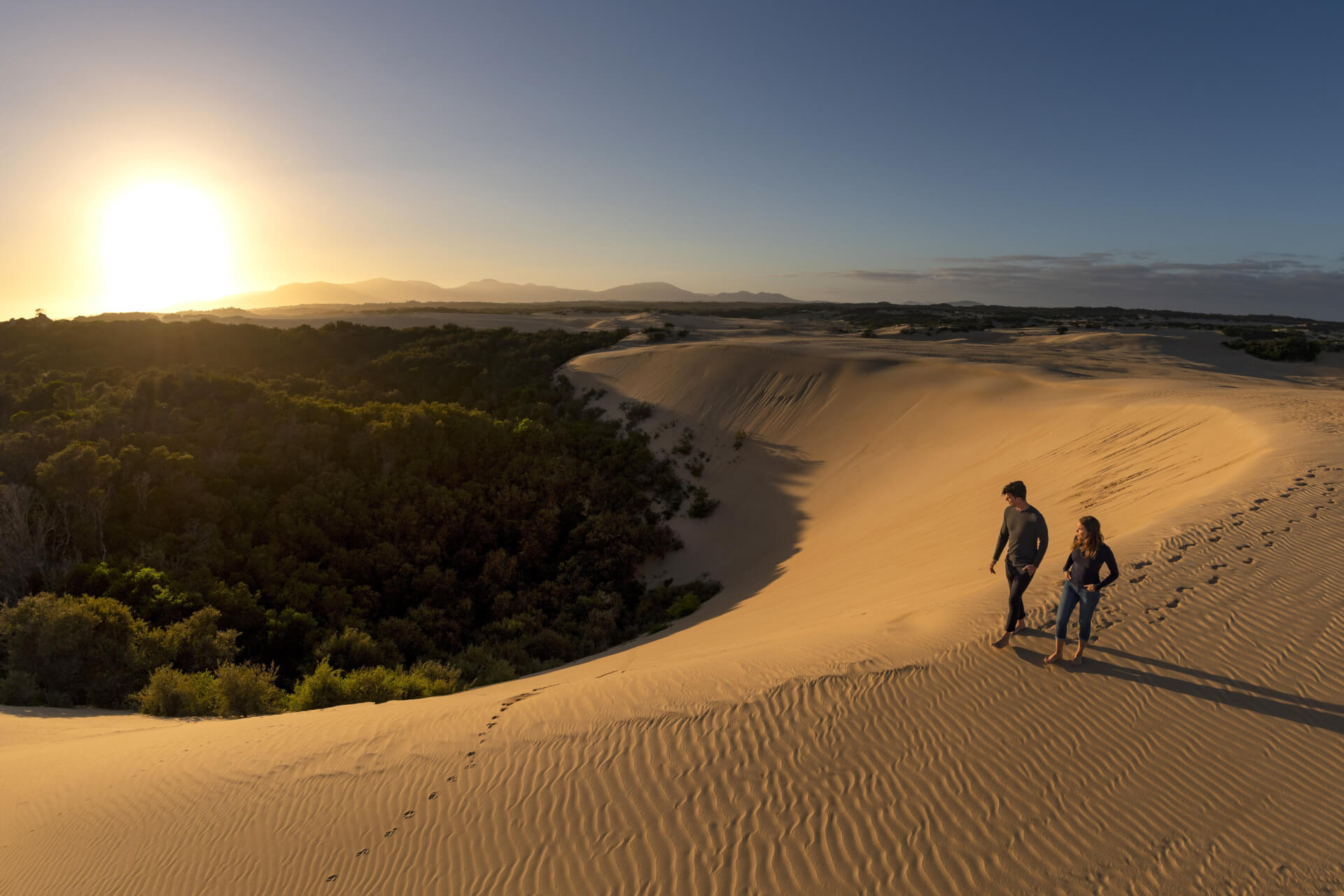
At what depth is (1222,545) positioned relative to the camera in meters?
6.29

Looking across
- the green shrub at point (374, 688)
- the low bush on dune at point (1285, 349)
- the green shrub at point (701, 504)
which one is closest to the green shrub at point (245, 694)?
the green shrub at point (374, 688)

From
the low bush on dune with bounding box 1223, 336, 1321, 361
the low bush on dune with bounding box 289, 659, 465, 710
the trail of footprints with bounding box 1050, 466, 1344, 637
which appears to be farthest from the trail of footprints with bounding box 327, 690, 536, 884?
the low bush on dune with bounding box 1223, 336, 1321, 361

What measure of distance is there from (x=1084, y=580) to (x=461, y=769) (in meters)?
4.94

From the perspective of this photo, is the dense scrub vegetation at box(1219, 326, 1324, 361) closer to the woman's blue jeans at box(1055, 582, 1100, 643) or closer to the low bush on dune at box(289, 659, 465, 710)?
the woman's blue jeans at box(1055, 582, 1100, 643)

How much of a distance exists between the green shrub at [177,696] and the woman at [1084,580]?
8392 millimetres

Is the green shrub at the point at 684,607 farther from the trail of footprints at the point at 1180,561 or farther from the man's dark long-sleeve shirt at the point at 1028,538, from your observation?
the man's dark long-sleeve shirt at the point at 1028,538

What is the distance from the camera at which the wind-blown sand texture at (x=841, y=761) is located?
11.4 ft

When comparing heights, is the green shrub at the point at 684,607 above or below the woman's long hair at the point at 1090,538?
below

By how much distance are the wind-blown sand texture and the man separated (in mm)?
296

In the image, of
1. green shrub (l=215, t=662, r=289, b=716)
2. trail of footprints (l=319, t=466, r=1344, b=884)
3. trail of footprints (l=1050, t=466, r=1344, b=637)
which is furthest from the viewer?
green shrub (l=215, t=662, r=289, b=716)

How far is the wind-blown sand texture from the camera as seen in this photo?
3.48 meters

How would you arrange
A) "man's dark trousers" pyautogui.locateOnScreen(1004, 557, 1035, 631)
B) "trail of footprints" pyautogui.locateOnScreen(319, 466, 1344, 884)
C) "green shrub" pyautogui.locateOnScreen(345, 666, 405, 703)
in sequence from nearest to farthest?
"trail of footprints" pyautogui.locateOnScreen(319, 466, 1344, 884)
"man's dark trousers" pyautogui.locateOnScreen(1004, 557, 1035, 631)
"green shrub" pyautogui.locateOnScreen(345, 666, 405, 703)

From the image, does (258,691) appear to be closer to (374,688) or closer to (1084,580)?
(374,688)

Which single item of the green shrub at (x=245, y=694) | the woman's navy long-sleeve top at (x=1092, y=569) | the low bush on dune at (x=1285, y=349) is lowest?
the green shrub at (x=245, y=694)
